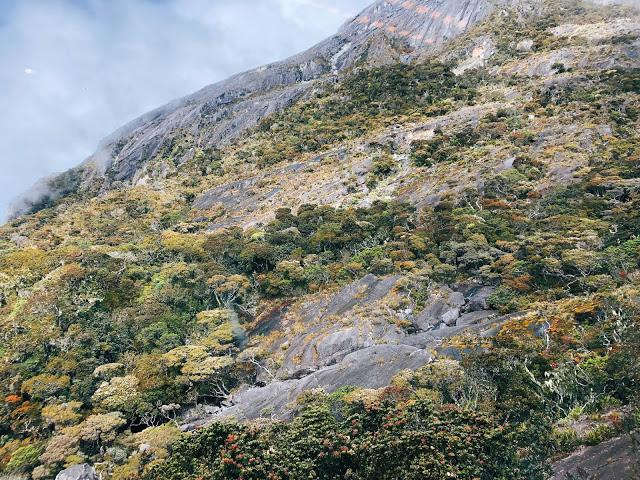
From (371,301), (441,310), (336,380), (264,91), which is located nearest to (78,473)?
(336,380)

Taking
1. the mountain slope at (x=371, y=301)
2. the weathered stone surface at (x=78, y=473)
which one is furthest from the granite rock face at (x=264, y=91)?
the weathered stone surface at (x=78, y=473)

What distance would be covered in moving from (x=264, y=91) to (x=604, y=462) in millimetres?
175501

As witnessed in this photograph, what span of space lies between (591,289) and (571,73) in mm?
79124

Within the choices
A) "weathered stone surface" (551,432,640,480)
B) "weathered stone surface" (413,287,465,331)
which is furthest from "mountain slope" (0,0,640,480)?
"weathered stone surface" (413,287,465,331)

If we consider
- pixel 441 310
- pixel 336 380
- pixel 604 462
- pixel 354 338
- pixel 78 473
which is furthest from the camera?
pixel 441 310

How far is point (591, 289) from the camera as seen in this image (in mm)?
43594

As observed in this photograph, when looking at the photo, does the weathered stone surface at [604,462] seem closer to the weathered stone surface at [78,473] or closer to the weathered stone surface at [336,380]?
the weathered stone surface at [336,380]

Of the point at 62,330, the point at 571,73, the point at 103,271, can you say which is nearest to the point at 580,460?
the point at 62,330

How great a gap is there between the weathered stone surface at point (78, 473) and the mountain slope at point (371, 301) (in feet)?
2.38

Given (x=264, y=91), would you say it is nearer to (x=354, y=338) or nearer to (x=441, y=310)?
(x=441, y=310)

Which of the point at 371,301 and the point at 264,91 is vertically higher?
the point at 264,91

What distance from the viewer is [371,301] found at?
1956 inches

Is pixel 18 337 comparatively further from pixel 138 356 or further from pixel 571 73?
pixel 571 73

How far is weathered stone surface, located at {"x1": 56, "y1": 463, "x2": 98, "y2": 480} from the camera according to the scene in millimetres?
36828
